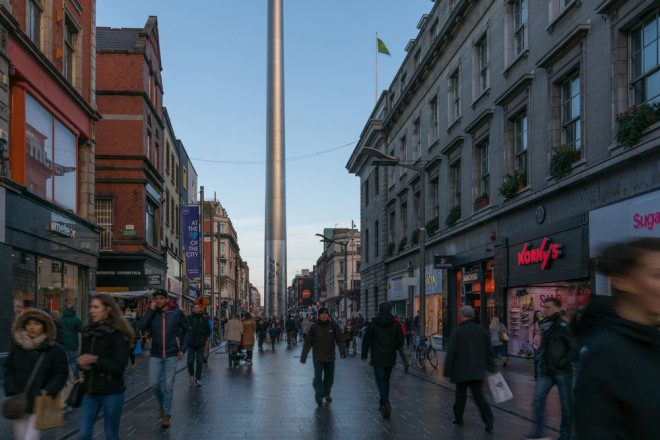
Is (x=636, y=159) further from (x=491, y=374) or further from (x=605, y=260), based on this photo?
(x=605, y=260)

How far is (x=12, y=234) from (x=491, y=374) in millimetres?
12216

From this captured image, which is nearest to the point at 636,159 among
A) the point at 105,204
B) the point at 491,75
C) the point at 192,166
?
the point at 491,75

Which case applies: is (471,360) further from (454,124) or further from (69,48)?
(454,124)

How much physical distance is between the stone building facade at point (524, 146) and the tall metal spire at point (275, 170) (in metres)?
58.0

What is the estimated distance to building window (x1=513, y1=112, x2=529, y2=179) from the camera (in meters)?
22.0

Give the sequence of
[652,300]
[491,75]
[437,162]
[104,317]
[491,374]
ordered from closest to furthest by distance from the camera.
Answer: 1. [652,300]
2. [104,317]
3. [491,374]
4. [491,75]
5. [437,162]

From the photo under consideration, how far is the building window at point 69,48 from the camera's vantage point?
23375 millimetres

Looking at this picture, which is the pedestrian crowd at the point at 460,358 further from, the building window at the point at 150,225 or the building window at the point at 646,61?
the building window at the point at 150,225

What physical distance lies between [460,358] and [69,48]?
18.0 metres

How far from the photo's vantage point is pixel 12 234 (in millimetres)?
17922

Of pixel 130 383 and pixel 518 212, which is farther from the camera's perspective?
pixel 518 212

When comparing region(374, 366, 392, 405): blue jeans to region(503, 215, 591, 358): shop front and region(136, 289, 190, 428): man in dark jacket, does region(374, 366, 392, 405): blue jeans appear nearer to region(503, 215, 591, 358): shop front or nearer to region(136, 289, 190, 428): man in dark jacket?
region(136, 289, 190, 428): man in dark jacket

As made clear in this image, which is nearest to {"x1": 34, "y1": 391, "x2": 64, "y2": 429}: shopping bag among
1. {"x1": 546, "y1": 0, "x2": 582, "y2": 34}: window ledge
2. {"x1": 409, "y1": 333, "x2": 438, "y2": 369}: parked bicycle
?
{"x1": 546, "y1": 0, "x2": 582, "y2": 34}: window ledge

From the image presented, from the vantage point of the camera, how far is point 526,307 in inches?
864
